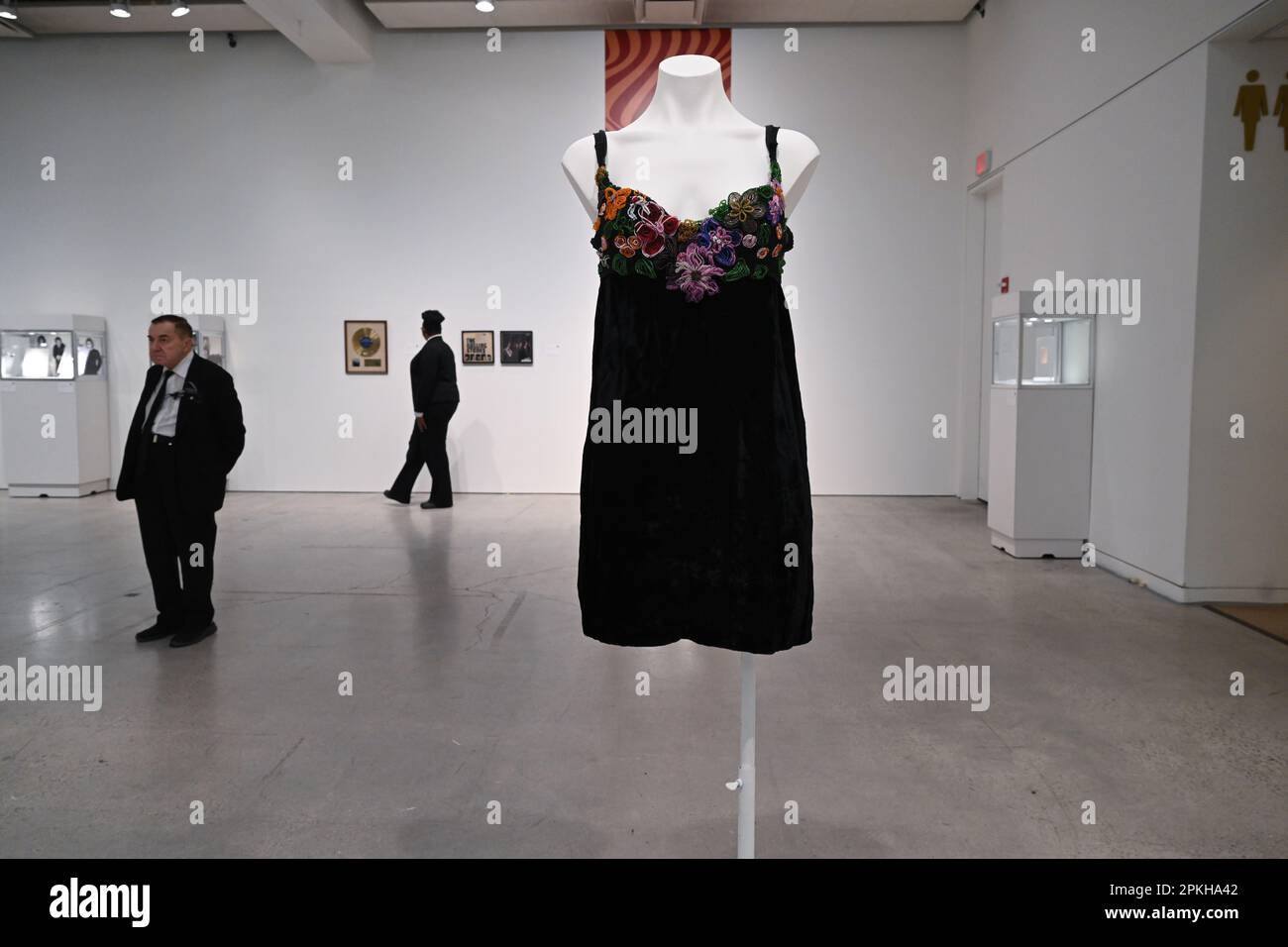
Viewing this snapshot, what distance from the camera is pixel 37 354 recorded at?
364 inches

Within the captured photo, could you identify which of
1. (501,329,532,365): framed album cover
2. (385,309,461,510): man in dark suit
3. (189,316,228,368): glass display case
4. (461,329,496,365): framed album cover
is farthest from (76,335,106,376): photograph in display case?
(501,329,532,365): framed album cover

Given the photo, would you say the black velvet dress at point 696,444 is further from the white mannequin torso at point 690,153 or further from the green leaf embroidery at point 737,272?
the white mannequin torso at point 690,153

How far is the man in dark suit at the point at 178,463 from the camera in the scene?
411 centimetres

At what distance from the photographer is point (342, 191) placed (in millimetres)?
9469

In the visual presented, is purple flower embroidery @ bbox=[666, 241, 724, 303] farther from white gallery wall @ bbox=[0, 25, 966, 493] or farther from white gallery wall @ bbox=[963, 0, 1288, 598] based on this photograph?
white gallery wall @ bbox=[0, 25, 966, 493]

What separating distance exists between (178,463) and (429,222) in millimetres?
5936

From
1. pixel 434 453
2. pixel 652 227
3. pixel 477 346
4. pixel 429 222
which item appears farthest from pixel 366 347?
pixel 652 227

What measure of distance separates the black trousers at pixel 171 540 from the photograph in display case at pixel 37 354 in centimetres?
631

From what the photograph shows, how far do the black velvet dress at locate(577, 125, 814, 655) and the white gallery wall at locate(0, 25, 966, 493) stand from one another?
750 centimetres

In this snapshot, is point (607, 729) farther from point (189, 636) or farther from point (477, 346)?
point (477, 346)

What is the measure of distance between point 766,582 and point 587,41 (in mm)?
8809

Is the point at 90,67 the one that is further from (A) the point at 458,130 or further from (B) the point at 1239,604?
(B) the point at 1239,604

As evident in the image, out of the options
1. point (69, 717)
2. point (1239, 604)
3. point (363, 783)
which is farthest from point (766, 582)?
point (1239, 604)

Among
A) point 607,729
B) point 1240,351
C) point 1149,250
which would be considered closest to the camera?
point 607,729
